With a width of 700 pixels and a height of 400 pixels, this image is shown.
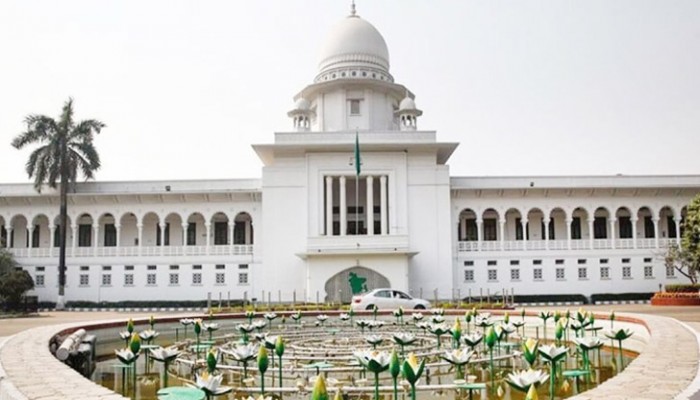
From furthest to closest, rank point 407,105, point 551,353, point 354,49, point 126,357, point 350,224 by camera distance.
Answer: point 354,49 → point 407,105 → point 350,224 → point 126,357 → point 551,353

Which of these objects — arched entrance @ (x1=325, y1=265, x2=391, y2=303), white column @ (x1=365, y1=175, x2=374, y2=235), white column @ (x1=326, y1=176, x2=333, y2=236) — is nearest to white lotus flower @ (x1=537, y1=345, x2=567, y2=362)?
arched entrance @ (x1=325, y1=265, x2=391, y2=303)

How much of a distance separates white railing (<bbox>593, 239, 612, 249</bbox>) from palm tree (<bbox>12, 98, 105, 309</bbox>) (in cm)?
2879

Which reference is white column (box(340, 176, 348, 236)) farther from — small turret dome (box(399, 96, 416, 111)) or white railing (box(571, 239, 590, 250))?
white railing (box(571, 239, 590, 250))

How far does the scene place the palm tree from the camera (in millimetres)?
36344

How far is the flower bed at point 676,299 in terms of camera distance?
30.9 metres

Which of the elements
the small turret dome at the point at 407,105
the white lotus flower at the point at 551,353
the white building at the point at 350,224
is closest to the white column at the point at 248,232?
the white building at the point at 350,224

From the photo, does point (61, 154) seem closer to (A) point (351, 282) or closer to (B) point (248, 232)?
(B) point (248, 232)

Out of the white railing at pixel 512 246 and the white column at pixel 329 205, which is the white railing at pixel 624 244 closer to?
the white railing at pixel 512 246

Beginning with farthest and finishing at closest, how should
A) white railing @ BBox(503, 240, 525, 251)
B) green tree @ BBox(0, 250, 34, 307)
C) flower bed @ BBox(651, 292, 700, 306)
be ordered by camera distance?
white railing @ BBox(503, 240, 525, 251)
green tree @ BBox(0, 250, 34, 307)
flower bed @ BBox(651, 292, 700, 306)

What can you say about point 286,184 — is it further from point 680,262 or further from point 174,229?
point 680,262

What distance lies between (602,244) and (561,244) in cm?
243

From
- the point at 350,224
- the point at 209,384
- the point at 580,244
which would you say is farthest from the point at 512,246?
the point at 209,384

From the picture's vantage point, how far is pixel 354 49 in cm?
4288

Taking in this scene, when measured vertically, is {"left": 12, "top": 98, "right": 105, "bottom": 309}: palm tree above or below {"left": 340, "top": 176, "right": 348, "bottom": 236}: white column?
above
